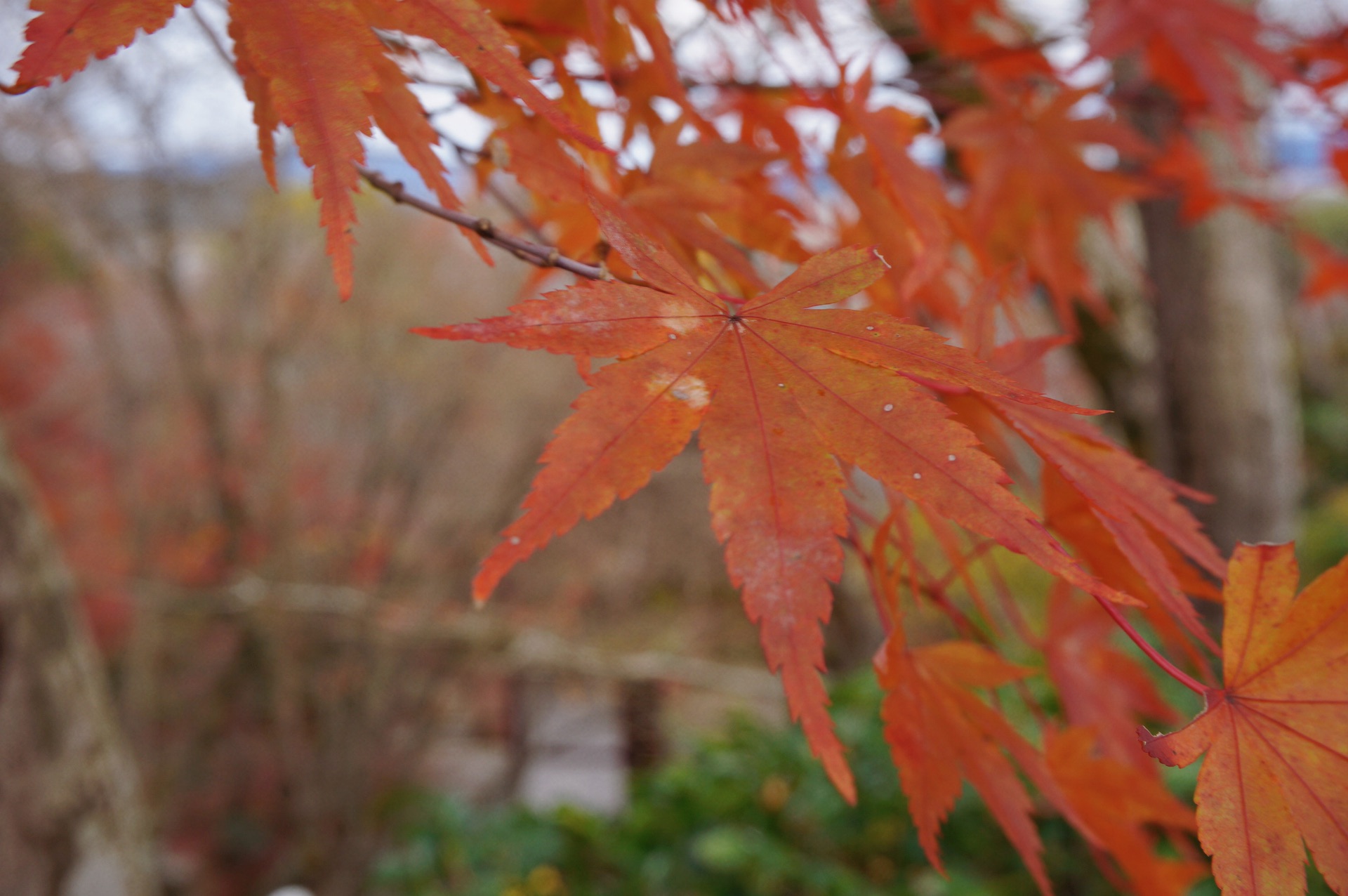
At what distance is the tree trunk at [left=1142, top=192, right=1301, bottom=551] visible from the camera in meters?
1.53

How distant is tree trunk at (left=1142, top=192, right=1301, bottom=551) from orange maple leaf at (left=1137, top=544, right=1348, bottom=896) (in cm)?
136

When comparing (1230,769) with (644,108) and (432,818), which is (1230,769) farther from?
(432,818)

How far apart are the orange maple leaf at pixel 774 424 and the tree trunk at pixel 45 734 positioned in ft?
4.82

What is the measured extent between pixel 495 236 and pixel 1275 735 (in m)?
0.41

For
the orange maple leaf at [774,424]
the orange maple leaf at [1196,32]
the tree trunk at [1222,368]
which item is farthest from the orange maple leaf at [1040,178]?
the tree trunk at [1222,368]

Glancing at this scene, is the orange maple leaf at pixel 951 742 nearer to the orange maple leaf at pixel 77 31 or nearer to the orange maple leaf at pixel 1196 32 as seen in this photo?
the orange maple leaf at pixel 77 31

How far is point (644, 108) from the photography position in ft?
2.15

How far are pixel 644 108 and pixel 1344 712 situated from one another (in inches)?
21.9

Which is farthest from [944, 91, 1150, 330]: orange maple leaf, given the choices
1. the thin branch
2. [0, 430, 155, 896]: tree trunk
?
[0, 430, 155, 896]: tree trunk

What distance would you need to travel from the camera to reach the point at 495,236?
1.39ft

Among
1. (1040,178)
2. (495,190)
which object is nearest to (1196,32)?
(1040,178)

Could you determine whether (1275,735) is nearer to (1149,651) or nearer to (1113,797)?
(1149,651)

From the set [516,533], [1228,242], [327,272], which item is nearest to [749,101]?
[516,533]

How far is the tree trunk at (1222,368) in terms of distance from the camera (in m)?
1.53
